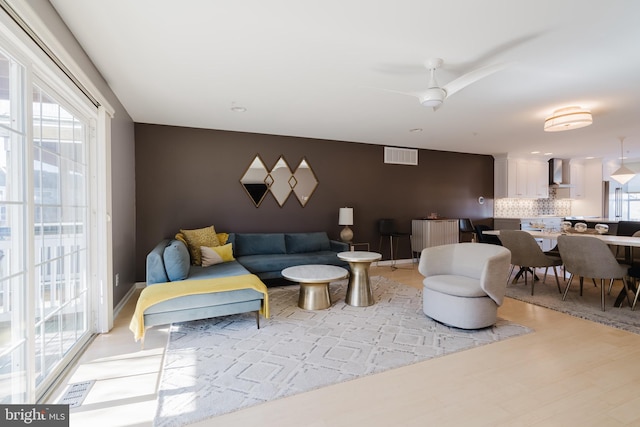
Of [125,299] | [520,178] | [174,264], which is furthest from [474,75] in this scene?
[520,178]

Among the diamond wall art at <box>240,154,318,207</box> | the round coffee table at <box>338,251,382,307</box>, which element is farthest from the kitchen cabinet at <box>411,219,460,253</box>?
the round coffee table at <box>338,251,382,307</box>

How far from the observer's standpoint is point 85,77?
7.86ft

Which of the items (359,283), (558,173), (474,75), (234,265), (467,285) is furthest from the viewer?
(558,173)

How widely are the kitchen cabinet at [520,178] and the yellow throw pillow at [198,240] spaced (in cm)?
671

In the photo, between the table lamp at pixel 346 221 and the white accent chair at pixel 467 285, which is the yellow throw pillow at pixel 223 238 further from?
the white accent chair at pixel 467 285

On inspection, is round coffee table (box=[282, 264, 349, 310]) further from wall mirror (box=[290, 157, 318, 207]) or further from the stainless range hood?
the stainless range hood

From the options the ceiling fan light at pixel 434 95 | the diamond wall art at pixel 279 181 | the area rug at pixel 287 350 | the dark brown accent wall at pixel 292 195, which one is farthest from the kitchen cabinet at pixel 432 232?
the ceiling fan light at pixel 434 95

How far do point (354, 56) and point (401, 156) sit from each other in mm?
4087

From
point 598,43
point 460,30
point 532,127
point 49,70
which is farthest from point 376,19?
point 532,127

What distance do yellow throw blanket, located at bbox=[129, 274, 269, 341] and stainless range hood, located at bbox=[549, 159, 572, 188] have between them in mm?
8373

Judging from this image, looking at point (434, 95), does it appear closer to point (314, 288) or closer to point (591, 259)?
point (314, 288)

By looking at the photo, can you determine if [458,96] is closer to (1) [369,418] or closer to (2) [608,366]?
(2) [608,366]

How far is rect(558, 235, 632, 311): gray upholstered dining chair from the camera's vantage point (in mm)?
3443

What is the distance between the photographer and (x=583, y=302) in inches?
151
